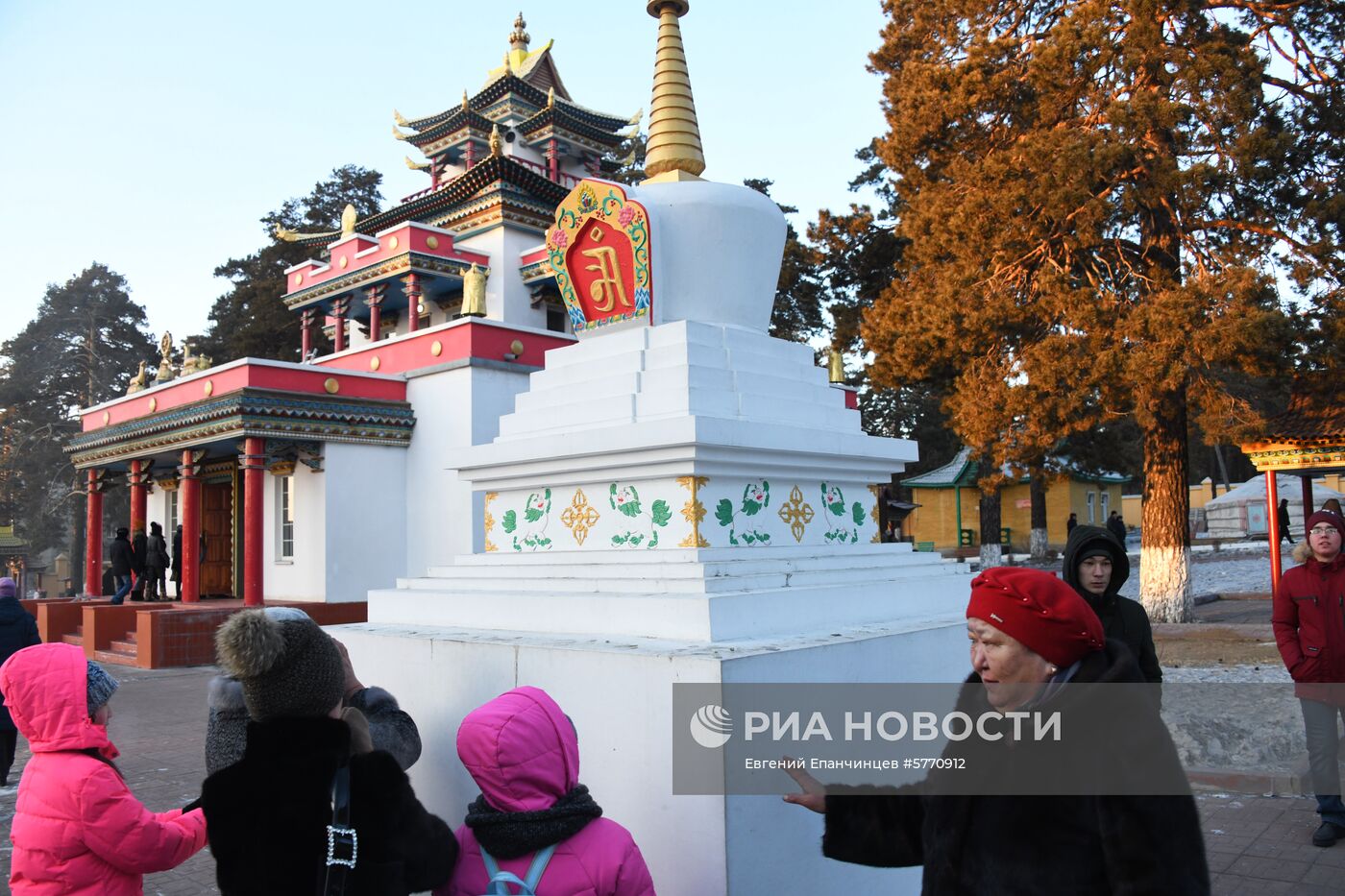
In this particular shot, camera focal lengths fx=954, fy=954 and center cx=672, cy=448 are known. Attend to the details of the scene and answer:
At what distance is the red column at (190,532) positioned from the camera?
16.1 m

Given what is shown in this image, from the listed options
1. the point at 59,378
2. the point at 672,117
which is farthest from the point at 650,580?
the point at 59,378

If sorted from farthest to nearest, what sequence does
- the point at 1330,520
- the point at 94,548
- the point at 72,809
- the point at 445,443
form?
the point at 94,548 → the point at 445,443 → the point at 1330,520 → the point at 72,809

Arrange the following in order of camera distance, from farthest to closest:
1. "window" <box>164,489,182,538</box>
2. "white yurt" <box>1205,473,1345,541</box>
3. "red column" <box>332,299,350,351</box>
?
"white yurt" <box>1205,473,1345,541</box>
"red column" <box>332,299,350,351</box>
"window" <box>164,489,182,538</box>

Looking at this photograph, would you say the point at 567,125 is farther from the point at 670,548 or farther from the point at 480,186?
the point at 670,548

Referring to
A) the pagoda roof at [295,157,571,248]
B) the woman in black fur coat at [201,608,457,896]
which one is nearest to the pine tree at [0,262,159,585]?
the pagoda roof at [295,157,571,248]

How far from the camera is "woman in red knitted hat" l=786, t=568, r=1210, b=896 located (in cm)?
174

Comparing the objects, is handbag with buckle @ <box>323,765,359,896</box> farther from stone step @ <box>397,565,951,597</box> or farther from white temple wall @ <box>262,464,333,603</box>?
white temple wall @ <box>262,464,333,603</box>

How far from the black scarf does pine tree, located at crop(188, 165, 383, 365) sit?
2860 cm

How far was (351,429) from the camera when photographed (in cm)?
1652

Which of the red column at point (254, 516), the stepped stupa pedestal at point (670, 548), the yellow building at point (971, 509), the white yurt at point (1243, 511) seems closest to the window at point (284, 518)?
the red column at point (254, 516)

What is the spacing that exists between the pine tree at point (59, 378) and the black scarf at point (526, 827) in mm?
40245

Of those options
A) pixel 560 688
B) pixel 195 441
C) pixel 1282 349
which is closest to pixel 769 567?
pixel 560 688

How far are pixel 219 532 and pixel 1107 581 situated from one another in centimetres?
1938

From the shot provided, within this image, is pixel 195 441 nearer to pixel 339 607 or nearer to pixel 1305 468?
pixel 339 607
